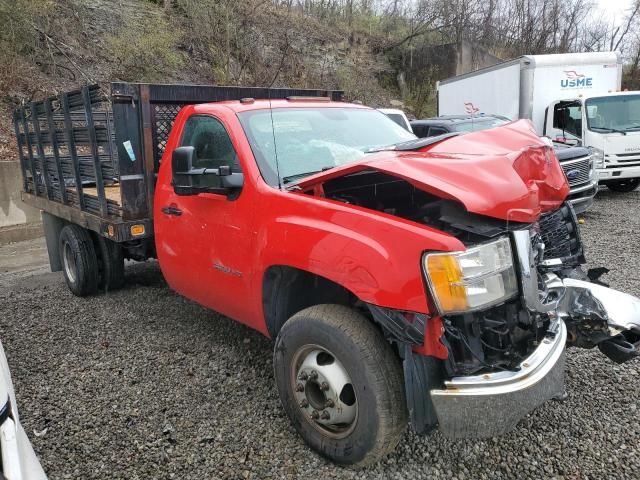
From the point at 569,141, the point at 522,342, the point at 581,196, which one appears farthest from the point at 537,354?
the point at 569,141

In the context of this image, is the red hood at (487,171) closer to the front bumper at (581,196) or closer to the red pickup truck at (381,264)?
the red pickup truck at (381,264)

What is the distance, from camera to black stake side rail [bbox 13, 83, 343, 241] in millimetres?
4449

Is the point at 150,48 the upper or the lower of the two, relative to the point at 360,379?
upper

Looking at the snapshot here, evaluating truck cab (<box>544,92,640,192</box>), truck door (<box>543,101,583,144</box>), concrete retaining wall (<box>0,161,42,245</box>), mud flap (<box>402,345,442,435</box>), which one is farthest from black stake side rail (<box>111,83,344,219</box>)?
truck door (<box>543,101,583,144</box>)

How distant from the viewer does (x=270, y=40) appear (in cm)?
2000

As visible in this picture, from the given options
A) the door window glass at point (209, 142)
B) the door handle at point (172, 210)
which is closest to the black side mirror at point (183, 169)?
the door window glass at point (209, 142)

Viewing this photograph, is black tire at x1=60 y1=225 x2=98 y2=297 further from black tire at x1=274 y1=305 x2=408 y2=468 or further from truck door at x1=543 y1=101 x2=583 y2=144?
truck door at x1=543 y1=101 x2=583 y2=144

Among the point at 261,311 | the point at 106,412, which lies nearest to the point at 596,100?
the point at 261,311

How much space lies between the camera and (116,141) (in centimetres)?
443

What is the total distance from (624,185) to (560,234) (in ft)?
34.0

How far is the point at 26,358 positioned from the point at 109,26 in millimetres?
15208

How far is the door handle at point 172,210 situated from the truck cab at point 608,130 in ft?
33.2

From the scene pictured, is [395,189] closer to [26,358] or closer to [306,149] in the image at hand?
[306,149]

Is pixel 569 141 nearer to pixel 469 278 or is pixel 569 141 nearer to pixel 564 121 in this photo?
pixel 564 121
